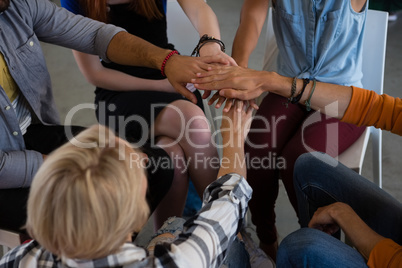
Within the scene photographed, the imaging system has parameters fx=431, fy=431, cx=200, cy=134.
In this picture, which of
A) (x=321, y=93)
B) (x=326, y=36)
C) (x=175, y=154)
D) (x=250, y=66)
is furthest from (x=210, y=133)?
(x=250, y=66)

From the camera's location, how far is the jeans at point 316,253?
3.33 feet

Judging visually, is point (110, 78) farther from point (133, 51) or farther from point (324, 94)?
point (324, 94)

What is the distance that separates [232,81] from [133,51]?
0.36 metres

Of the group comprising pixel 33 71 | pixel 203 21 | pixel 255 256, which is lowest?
pixel 255 256

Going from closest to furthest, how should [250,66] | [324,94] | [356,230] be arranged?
[356,230], [324,94], [250,66]

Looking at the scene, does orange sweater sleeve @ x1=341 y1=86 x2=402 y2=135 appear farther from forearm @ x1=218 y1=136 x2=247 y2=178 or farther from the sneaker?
the sneaker

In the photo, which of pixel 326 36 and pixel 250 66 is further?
pixel 250 66

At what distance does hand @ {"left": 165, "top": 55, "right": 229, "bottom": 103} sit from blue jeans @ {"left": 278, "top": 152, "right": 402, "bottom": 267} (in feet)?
1.45

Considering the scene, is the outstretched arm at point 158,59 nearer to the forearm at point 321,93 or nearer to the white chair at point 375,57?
the forearm at point 321,93

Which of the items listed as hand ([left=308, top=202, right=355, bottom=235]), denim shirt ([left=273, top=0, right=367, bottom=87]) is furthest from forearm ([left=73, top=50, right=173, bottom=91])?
hand ([left=308, top=202, right=355, bottom=235])

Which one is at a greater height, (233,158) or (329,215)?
(233,158)

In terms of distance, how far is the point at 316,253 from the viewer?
1.02m

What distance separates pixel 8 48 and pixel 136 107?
45 cm

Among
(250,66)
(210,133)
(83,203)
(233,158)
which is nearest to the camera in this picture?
(83,203)
